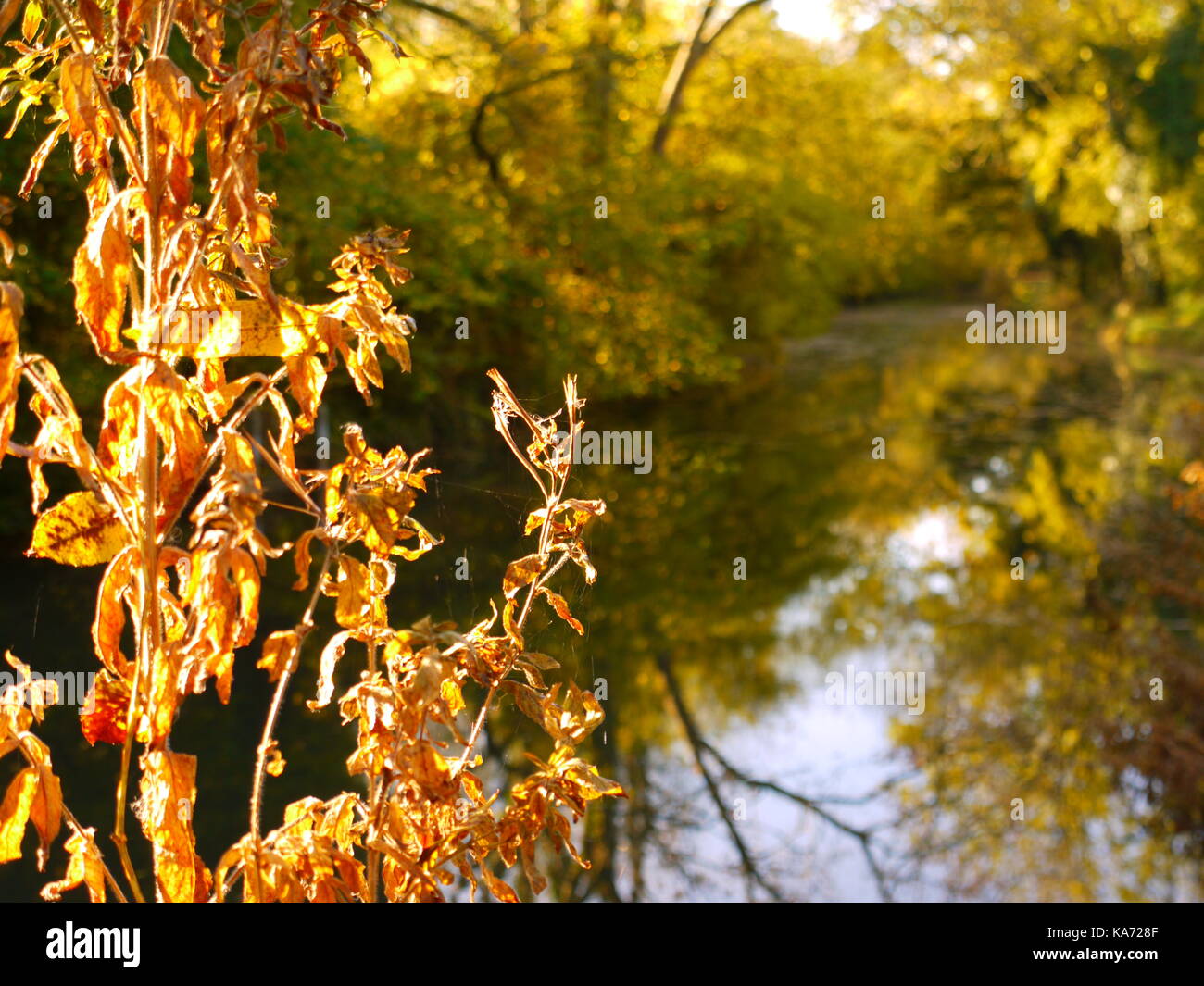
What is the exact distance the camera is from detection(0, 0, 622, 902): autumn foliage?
3.92ft

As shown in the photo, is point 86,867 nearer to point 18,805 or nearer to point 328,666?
point 18,805

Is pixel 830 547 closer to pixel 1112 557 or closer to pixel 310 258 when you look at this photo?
pixel 1112 557

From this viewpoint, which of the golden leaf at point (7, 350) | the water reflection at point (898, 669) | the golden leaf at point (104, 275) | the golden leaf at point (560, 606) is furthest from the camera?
the water reflection at point (898, 669)

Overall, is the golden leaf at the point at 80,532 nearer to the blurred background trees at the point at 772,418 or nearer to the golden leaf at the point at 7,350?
the golden leaf at the point at 7,350

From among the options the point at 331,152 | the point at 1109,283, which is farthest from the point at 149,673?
the point at 1109,283

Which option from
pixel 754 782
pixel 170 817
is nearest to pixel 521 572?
pixel 170 817

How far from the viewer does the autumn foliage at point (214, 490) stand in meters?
1.20

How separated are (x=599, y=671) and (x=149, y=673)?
11.3 ft

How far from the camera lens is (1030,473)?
11.0 metres

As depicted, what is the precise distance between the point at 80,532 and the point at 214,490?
0.75 feet

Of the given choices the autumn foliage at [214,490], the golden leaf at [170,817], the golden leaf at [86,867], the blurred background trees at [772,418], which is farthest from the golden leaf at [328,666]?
the blurred background trees at [772,418]

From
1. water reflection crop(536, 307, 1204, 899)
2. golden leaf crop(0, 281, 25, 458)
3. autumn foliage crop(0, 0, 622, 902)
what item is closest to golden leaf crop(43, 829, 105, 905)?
autumn foliage crop(0, 0, 622, 902)

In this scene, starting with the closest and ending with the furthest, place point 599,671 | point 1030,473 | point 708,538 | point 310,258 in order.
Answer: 1. point 599,671
2. point 310,258
3. point 708,538
4. point 1030,473

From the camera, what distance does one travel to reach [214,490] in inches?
43.9
